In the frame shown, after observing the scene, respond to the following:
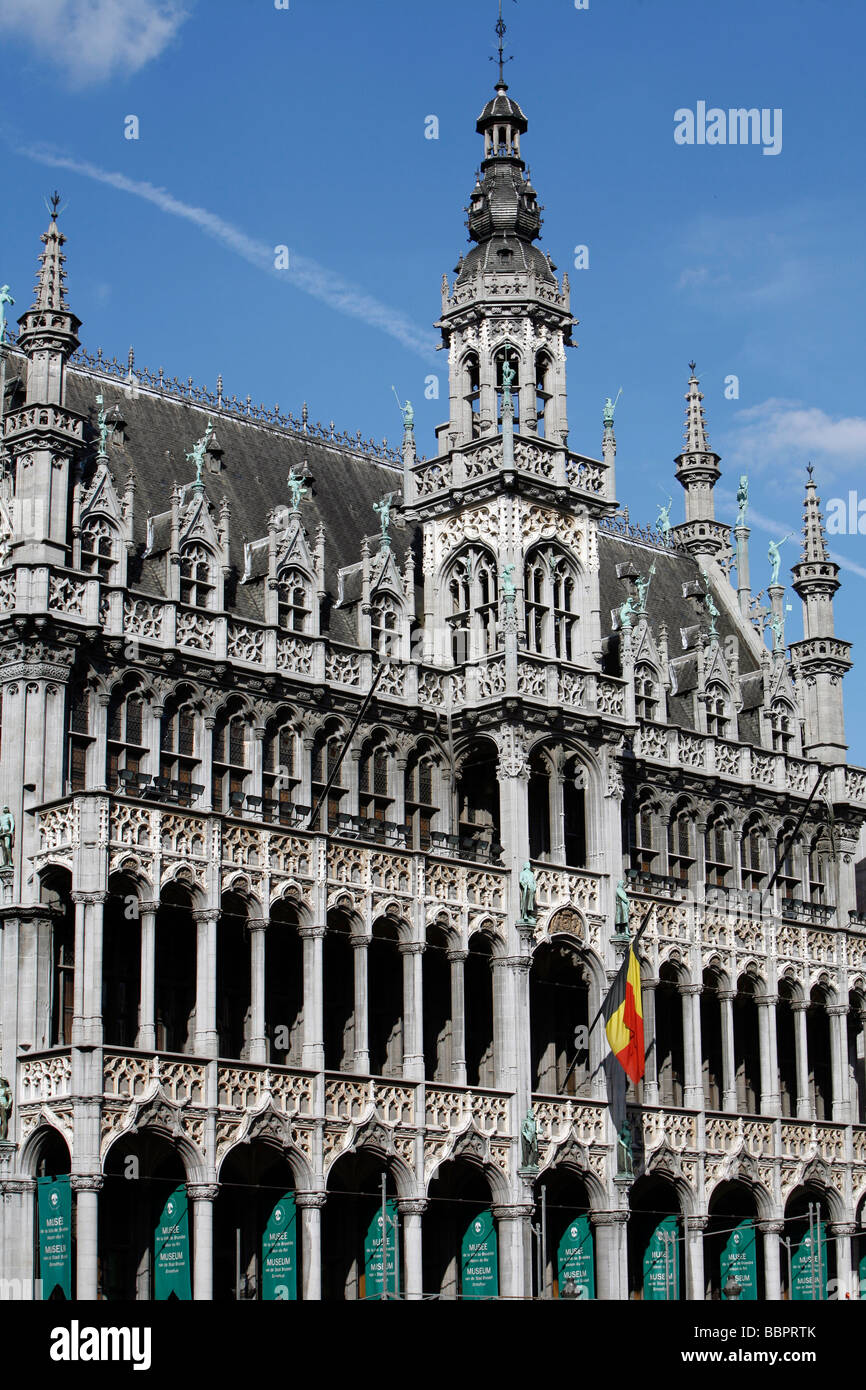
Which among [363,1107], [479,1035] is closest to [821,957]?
[479,1035]

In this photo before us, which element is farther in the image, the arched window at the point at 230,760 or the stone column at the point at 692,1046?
the stone column at the point at 692,1046

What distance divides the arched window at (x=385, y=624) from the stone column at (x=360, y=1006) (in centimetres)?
897

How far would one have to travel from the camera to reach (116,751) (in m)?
52.9

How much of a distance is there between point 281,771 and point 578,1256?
14.9 metres

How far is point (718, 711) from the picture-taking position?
6969 centimetres

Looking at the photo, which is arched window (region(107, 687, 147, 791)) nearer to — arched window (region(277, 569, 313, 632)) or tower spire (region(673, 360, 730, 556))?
arched window (region(277, 569, 313, 632))

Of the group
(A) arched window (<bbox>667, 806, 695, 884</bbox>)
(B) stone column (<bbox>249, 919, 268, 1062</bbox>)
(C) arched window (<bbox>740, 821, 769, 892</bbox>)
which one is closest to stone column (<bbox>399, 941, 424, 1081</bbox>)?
(B) stone column (<bbox>249, 919, 268, 1062</bbox>)

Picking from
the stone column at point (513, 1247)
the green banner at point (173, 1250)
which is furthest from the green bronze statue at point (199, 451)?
the stone column at point (513, 1247)

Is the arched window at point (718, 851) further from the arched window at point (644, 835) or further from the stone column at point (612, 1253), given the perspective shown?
the stone column at point (612, 1253)

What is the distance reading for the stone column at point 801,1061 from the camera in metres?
66.2

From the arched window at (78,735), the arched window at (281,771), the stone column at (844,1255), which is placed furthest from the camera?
the stone column at (844,1255)

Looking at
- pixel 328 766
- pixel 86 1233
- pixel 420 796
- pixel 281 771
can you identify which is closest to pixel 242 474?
pixel 328 766

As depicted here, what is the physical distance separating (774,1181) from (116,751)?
2402cm

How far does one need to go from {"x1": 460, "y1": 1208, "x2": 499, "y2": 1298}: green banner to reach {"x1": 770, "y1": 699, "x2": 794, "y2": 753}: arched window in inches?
853
